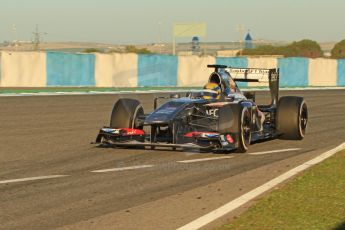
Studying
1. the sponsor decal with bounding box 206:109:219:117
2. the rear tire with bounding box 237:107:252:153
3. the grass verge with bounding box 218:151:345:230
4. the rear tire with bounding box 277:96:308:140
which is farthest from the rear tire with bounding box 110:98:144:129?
the grass verge with bounding box 218:151:345:230

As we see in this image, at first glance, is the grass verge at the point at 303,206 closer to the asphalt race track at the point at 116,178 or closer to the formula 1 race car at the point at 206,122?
the asphalt race track at the point at 116,178

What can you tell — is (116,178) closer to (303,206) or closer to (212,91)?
(303,206)

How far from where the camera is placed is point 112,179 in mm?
8773

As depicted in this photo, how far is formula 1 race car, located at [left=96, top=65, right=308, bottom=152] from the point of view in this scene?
443 inches

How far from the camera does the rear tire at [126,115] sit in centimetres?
1208

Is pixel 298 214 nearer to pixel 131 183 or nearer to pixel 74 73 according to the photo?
pixel 131 183

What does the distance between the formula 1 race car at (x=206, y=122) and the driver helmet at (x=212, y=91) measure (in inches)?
0.7

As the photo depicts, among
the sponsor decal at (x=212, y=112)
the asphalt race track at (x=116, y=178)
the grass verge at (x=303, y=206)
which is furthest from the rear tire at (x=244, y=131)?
the grass verge at (x=303, y=206)

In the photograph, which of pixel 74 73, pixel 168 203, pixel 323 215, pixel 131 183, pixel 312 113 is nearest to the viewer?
pixel 323 215

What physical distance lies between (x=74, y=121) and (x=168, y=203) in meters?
10.3

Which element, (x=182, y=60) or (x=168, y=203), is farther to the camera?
(x=182, y=60)

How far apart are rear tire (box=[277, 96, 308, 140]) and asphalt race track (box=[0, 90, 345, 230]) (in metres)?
0.29

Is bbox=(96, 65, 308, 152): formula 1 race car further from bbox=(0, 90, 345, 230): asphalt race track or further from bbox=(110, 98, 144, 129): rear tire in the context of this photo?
bbox=(0, 90, 345, 230): asphalt race track

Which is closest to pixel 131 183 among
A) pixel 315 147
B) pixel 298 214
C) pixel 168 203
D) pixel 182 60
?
pixel 168 203
